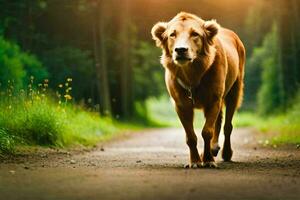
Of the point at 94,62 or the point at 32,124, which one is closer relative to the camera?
the point at 32,124

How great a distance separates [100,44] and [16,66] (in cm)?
687

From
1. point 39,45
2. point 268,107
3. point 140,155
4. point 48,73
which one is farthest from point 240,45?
point 268,107

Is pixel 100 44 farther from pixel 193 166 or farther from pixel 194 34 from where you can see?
pixel 193 166

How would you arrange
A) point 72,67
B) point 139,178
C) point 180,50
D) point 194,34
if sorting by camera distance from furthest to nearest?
point 72,67, point 194,34, point 180,50, point 139,178

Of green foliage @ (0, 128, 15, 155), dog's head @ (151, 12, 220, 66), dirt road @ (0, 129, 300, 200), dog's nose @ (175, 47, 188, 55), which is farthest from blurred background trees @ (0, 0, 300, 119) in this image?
dog's nose @ (175, 47, 188, 55)

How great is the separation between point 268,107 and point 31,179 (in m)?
25.2

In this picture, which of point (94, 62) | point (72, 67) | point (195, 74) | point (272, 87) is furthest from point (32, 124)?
point (272, 87)

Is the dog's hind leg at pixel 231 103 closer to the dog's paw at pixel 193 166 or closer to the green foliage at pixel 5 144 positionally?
the dog's paw at pixel 193 166

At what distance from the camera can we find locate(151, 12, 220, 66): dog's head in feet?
34.6

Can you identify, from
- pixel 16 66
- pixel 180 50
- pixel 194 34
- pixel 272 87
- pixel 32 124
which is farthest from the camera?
pixel 272 87

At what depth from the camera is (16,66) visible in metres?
22.4

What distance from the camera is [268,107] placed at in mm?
33062

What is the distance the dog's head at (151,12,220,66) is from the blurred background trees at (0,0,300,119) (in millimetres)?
10995

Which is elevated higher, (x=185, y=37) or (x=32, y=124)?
(x=185, y=37)
